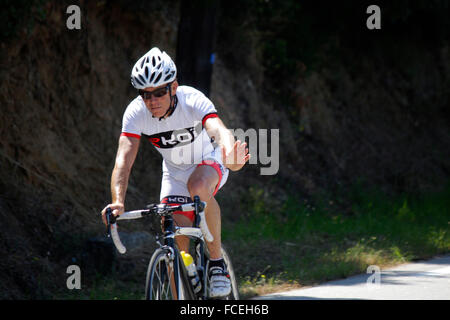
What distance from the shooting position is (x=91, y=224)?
8.95 meters

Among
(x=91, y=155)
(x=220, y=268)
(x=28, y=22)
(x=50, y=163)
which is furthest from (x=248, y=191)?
(x=220, y=268)

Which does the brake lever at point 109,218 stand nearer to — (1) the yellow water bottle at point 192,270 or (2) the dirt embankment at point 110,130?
(1) the yellow water bottle at point 192,270

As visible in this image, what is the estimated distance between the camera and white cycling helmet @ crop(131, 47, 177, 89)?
197 inches

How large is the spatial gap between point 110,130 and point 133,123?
5556mm

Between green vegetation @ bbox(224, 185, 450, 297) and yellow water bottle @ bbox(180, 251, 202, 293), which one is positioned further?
green vegetation @ bbox(224, 185, 450, 297)

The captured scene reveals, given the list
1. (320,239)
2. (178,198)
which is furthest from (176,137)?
(320,239)

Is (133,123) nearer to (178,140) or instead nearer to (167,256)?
(178,140)

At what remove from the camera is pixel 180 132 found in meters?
5.38

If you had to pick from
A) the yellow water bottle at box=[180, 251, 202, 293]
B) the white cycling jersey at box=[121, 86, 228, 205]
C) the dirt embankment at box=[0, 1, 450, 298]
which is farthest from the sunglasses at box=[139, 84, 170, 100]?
the dirt embankment at box=[0, 1, 450, 298]

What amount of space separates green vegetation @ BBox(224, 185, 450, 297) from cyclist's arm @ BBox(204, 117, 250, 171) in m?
2.51

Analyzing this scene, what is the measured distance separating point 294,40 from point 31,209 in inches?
326

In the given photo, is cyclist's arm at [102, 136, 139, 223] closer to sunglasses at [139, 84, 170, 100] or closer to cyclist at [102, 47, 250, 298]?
cyclist at [102, 47, 250, 298]

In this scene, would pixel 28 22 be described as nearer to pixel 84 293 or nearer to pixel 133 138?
pixel 84 293

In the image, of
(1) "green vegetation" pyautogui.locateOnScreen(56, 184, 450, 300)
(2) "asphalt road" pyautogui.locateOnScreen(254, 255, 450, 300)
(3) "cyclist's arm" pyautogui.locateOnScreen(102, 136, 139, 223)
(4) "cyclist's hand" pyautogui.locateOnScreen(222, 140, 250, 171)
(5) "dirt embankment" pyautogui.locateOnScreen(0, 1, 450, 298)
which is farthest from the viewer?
(5) "dirt embankment" pyautogui.locateOnScreen(0, 1, 450, 298)
